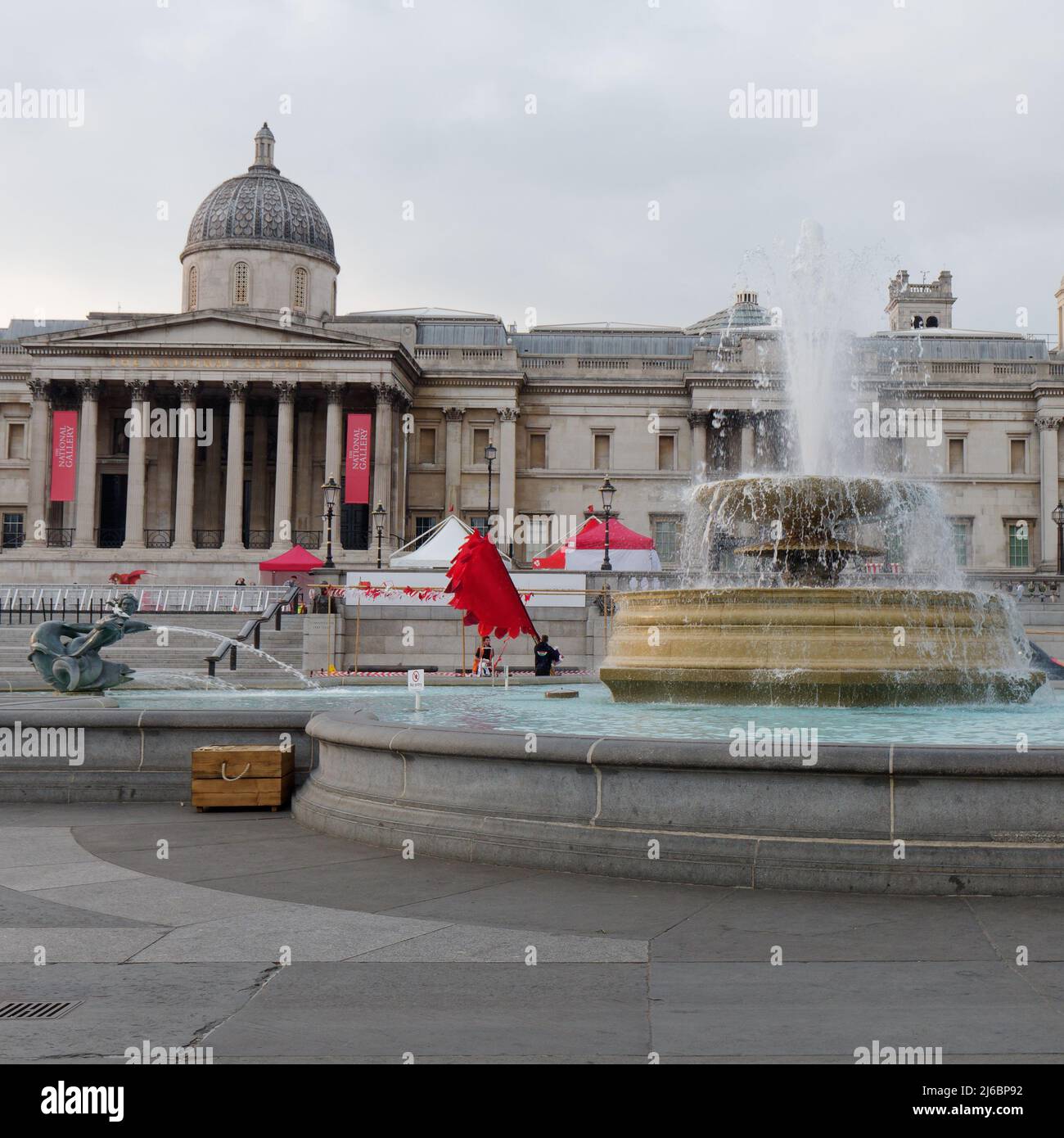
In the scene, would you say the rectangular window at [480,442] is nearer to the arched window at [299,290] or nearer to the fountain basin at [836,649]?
the arched window at [299,290]

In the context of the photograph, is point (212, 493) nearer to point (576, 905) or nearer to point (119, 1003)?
point (576, 905)

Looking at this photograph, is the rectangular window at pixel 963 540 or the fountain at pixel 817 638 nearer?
the fountain at pixel 817 638

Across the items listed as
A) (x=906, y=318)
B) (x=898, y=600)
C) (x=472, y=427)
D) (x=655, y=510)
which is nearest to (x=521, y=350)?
(x=472, y=427)

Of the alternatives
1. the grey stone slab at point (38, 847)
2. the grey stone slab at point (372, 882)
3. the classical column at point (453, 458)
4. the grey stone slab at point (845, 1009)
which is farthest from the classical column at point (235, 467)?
the grey stone slab at point (845, 1009)

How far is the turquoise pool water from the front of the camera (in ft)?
30.5

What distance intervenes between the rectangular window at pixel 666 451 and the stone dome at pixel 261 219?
767 inches

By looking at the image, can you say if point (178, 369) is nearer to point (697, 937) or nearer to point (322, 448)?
point (322, 448)

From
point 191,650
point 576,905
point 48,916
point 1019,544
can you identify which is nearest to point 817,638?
point 576,905

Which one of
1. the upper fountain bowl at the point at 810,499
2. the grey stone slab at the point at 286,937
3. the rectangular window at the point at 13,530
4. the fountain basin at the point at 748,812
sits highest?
the rectangular window at the point at 13,530

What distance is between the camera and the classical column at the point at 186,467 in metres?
58.9

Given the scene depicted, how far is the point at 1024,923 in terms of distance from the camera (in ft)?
21.6

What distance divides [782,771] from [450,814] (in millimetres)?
2391

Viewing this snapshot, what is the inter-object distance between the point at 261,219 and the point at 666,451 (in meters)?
23.8

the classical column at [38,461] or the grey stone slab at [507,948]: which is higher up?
the classical column at [38,461]
